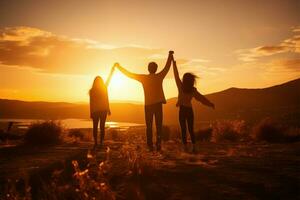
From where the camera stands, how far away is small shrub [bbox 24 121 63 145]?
16.6 m

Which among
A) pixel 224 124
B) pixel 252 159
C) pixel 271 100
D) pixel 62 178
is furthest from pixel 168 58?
pixel 271 100

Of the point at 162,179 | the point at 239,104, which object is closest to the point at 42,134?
the point at 162,179

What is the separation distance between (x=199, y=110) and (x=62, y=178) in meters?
80.3

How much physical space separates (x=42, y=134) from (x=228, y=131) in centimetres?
859

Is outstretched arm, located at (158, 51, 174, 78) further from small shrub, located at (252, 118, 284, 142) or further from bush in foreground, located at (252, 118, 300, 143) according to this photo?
small shrub, located at (252, 118, 284, 142)

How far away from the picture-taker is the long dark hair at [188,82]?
33.5ft

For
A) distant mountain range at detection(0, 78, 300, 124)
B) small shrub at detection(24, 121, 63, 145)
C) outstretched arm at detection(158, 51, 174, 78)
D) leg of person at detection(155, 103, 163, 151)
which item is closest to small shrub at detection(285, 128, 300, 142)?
outstretched arm at detection(158, 51, 174, 78)

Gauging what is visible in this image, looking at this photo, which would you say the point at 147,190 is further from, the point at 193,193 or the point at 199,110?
the point at 199,110

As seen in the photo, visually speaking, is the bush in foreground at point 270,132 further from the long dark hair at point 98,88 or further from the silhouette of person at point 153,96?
the silhouette of person at point 153,96

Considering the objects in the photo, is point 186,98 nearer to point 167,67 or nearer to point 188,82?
point 188,82

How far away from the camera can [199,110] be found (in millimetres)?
86125

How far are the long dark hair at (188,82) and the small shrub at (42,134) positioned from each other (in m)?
8.47

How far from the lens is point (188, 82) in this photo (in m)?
10.2

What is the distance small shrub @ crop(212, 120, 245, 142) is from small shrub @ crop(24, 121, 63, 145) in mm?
7436
